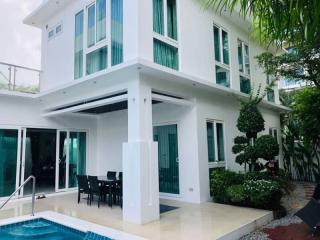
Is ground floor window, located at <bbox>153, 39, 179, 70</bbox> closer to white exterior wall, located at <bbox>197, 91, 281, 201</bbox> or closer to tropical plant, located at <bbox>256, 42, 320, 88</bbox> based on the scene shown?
white exterior wall, located at <bbox>197, 91, 281, 201</bbox>

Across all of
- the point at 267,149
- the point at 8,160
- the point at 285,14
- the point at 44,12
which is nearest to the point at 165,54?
the point at 267,149

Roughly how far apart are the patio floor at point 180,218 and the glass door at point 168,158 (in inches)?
33.8

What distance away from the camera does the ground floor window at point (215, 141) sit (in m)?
11.4

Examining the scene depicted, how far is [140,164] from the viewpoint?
25.2ft

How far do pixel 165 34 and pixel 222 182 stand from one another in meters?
5.74

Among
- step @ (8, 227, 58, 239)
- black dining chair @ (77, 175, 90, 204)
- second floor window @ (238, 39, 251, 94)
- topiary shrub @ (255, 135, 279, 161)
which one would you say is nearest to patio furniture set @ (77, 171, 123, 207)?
black dining chair @ (77, 175, 90, 204)

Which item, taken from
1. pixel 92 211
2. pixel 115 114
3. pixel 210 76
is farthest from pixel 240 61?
pixel 92 211

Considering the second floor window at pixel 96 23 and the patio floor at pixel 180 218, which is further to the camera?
the second floor window at pixel 96 23

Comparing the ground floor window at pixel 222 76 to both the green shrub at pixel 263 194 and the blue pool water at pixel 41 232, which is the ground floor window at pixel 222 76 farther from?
the blue pool water at pixel 41 232

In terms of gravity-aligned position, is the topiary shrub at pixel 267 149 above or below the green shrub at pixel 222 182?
above

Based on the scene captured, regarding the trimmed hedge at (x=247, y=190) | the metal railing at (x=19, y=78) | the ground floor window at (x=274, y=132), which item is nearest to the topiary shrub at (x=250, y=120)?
the trimmed hedge at (x=247, y=190)

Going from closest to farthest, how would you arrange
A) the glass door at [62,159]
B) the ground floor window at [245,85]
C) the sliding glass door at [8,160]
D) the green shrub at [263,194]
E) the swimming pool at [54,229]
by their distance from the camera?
the swimming pool at [54,229]
the green shrub at [263,194]
the sliding glass door at [8,160]
the glass door at [62,159]
the ground floor window at [245,85]

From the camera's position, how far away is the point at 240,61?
45.2 feet

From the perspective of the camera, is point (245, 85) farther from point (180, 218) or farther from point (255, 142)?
point (180, 218)
